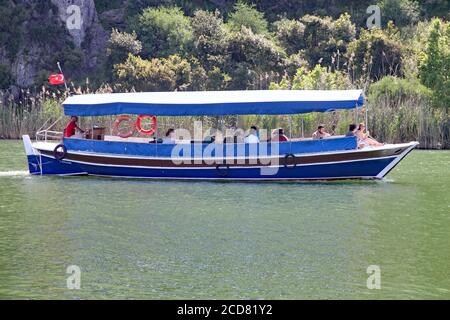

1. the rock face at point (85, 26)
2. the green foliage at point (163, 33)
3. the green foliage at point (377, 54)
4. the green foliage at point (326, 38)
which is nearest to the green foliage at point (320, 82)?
the green foliage at point (377, 54)

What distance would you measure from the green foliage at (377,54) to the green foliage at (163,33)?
377 inches

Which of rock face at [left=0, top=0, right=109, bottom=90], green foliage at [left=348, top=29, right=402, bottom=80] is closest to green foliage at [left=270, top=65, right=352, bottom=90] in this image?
green foliage at [left=348, top=29, right=402, bottom=80]

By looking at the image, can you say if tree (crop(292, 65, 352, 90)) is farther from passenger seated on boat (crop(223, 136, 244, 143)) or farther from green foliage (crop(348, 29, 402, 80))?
passenger seated on boat (crop(223, 136, 244, 143))

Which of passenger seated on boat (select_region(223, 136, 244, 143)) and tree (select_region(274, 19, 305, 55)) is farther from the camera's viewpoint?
tree (select_region(274, 19, 305, 55))

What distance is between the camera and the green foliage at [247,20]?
172ft

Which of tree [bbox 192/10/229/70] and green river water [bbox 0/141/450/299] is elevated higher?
tree [bbox 192/10/229/70]

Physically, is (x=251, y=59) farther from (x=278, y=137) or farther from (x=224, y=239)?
(x=224, y=239)

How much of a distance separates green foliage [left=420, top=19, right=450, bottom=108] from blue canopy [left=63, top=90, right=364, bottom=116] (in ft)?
36.6

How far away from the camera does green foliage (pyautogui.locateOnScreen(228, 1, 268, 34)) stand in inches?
2062

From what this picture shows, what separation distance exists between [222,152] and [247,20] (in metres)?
27.7

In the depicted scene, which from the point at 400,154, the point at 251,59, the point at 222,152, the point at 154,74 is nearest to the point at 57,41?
the point at 154,74

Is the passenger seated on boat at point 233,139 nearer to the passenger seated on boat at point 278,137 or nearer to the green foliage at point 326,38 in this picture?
the passenger seated on boat at point 278,137

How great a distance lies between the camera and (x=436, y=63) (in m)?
37.8
